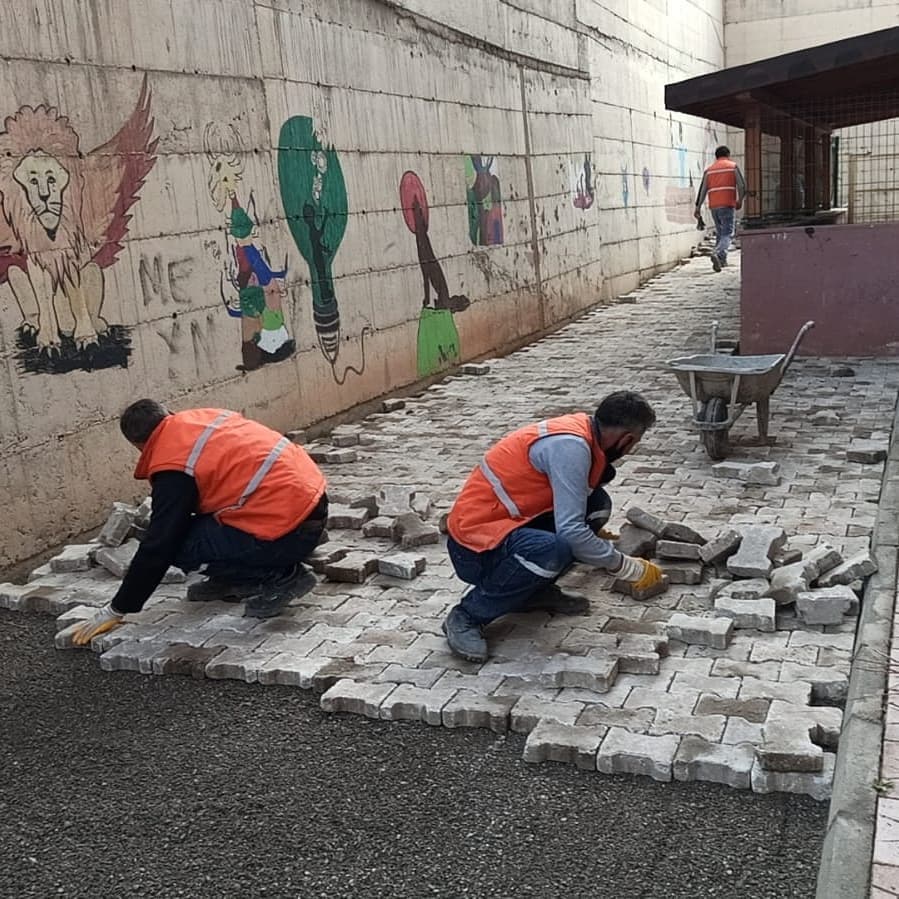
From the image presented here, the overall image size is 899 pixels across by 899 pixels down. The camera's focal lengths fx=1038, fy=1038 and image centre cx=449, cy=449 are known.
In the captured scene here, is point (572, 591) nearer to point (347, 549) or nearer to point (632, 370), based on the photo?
point (347, 549)

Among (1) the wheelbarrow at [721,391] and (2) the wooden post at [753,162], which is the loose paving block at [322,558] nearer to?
(1) the wheelbarrow at [721,391]

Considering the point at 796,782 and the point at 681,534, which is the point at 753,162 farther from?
the point at 796,782

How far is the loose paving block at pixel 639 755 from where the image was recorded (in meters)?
3.80

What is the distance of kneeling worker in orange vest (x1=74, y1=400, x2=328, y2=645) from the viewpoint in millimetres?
5074

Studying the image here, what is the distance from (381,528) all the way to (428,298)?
5349 mm

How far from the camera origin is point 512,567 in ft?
15.5

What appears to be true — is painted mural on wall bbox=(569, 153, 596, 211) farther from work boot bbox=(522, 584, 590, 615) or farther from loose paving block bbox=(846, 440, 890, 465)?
work boot bbox=(522, 584, 590, 615)

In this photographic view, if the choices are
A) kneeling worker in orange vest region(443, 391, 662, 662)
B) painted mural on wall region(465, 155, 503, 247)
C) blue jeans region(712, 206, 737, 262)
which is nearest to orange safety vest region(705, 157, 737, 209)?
blue jeans region(712, 206, 737, 262)

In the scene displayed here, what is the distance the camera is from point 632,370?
11.8 m

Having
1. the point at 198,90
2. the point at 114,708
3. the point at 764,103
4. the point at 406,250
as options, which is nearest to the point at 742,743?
the point at 114,708

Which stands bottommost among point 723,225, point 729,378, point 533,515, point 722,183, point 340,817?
point 340,817

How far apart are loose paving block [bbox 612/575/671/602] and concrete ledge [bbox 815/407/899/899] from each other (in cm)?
97

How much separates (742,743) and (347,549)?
2.92m

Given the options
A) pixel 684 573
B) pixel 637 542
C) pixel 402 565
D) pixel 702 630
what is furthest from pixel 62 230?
pixel 702 630
